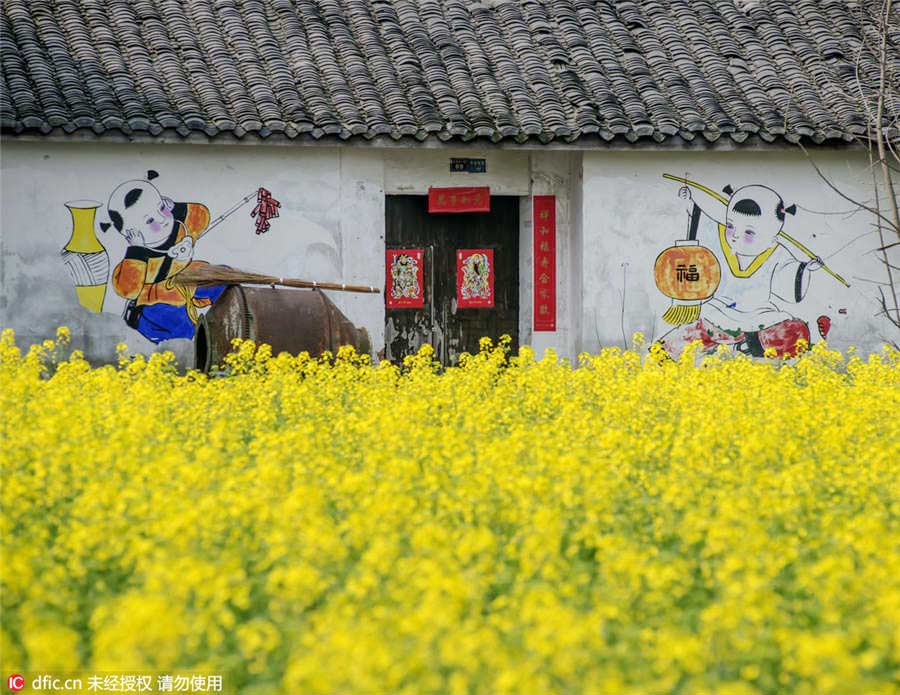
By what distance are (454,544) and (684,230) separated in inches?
365

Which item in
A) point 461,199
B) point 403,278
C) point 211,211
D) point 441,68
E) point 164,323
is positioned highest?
point 441,68

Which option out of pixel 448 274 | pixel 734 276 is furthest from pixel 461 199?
pixel 734 276

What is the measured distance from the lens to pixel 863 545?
514cm

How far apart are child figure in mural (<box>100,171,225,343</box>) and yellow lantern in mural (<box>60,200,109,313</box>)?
144 mm

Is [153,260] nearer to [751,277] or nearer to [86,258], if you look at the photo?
[86,258]

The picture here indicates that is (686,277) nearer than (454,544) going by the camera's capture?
No

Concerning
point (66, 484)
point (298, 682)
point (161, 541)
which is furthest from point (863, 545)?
point (66, 484)

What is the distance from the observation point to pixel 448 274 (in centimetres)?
1419

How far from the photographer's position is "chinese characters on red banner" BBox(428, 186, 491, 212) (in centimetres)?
1394

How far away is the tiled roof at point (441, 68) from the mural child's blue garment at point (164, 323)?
1.77 metres

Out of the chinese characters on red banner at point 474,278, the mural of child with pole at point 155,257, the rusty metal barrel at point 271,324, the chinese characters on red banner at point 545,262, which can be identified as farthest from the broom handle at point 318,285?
the chinese characters on red banner at point 545,262

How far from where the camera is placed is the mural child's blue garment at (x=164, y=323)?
13.2m

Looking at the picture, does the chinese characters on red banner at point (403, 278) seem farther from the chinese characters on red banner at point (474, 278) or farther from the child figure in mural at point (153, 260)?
the child figure in mural at point (153, 260)

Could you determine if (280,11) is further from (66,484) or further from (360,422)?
(66,484)
